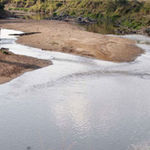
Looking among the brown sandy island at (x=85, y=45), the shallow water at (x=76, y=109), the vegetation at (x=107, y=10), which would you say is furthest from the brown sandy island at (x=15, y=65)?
the vegetation at (x=107, y=10)

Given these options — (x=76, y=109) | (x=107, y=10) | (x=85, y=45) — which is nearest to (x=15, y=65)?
(x=76, y=109)

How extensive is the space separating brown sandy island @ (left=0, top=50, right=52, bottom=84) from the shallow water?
865 millimetres

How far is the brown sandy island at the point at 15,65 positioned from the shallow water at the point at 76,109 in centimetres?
87

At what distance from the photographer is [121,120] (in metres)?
14.9

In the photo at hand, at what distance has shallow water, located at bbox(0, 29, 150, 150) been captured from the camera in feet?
41.7

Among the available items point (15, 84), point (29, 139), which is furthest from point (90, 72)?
point (29, 139)

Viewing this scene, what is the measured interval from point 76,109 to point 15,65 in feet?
33.8

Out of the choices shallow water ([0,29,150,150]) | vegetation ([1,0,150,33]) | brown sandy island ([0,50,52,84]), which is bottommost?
shallow water ([0,29,150,150])

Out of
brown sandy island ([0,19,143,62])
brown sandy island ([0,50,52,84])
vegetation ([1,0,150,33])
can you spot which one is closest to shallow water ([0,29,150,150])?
brown sandy island ([0,50,52,84])

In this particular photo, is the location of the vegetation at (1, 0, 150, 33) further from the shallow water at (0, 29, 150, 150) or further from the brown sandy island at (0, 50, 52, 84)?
the shallow water at (0, 29, 150, 150)

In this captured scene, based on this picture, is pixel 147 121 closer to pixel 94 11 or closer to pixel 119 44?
pixel 119 44

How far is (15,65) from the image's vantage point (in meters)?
24.8

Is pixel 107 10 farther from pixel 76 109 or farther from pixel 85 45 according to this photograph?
pixel 76 109

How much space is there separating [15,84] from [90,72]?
6.90 m
